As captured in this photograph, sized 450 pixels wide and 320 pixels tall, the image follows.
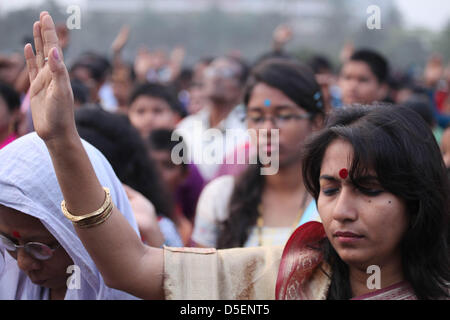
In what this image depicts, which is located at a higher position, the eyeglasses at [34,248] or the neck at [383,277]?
the eyeglasses at [34,248]

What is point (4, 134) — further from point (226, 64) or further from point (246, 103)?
point (226, 64)

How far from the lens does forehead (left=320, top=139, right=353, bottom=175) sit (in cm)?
158

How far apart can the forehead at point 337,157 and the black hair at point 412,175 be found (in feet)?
0.07

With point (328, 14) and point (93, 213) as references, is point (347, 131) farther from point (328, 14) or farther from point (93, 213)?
point (328, 14)

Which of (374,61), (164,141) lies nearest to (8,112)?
(164,141)

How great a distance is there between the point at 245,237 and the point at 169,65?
9.68m

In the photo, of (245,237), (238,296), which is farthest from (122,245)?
(245,237)

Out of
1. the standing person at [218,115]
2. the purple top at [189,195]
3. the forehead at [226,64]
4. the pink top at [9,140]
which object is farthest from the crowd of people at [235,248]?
the forehead at [226,64]

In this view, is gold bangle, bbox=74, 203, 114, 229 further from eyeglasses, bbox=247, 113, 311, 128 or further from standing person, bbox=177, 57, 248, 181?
standing person, bbox=177, 57, 248, 181

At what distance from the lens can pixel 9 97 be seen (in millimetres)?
3674

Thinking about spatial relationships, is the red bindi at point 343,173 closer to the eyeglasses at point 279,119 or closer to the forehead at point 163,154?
the eyeglasses at point 279,119

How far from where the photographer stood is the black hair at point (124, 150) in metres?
2.64

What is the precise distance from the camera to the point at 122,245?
154 centimetres

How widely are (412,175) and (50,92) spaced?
98 centimetres
